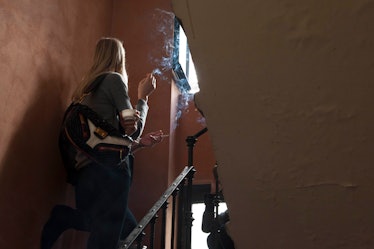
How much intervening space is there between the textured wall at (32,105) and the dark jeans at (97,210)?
158mm

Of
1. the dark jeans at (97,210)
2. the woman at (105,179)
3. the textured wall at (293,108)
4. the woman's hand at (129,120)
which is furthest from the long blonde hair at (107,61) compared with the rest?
the textured wall at (293,108)

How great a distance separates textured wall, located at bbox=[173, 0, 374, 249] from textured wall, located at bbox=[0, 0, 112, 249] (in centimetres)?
143

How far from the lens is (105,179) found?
2.53m

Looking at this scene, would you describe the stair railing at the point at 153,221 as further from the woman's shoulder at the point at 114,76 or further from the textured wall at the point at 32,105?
the woman's shoulder at the point at 114,76

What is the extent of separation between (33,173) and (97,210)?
52 centimetres

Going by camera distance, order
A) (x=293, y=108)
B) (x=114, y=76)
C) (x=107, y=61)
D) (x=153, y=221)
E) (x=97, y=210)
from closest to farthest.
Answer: (x=293, y=108) → (x=97, y=210) → (x=153, y=221) → (x=114, y=76) → (x=107, y=61)

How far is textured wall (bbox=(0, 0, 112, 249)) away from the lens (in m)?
2.47

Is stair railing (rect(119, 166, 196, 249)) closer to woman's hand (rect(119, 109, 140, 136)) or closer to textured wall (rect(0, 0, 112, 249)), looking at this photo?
woman's hand (rect(119, 109, 140, 136))

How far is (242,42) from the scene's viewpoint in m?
1.32

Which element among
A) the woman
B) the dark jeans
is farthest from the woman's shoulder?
the dark jeans

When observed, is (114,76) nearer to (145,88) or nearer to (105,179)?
(145,88)

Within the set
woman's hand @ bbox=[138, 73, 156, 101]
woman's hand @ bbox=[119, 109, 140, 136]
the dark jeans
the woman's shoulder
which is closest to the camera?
the dark jeans

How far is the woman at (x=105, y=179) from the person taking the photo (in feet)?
8.06

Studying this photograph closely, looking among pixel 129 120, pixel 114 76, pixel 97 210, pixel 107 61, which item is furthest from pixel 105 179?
pixel 107 61
